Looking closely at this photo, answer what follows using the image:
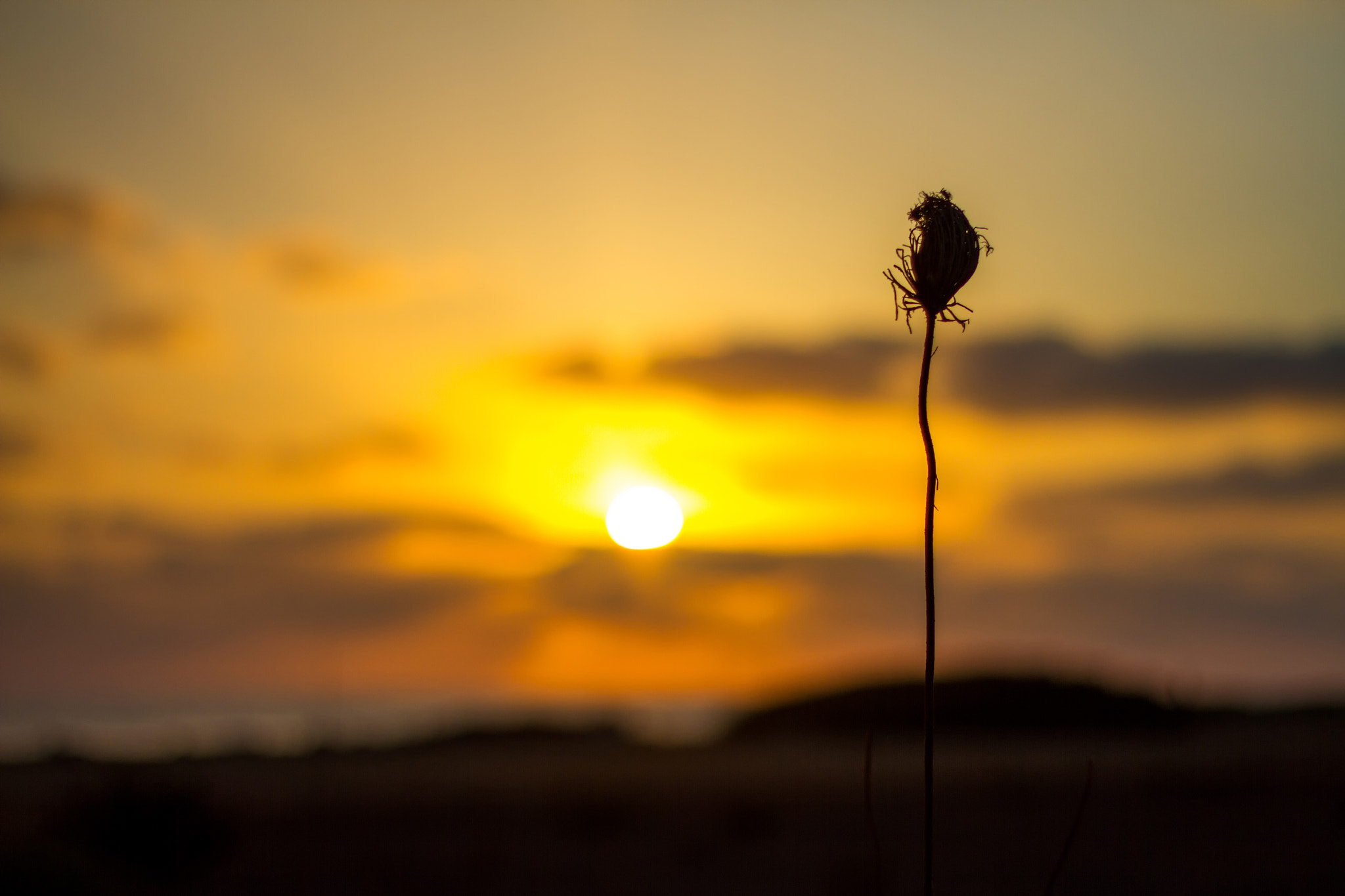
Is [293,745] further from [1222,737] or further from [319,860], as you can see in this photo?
[1222,737]

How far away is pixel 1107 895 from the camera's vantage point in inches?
380

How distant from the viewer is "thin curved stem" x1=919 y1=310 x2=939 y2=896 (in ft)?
7.77

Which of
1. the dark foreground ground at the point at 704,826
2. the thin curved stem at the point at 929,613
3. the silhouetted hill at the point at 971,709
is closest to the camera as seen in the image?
the thin curved stem at the point at 929,613

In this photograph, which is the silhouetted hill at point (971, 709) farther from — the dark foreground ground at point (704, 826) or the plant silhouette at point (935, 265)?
the plant silhouette at point (935, 265)

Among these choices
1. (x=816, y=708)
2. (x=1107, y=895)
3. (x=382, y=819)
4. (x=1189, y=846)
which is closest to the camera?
(x=1107, y=895)

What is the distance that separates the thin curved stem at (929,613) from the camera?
2.37m

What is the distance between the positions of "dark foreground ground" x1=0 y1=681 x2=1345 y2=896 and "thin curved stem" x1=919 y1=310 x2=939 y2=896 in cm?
617

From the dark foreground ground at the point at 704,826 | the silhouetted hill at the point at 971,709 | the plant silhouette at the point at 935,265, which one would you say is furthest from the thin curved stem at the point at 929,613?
the silhouetted hill at the point at 971,709

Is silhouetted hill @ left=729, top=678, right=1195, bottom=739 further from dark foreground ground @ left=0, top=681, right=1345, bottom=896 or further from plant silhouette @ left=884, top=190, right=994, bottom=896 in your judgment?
plant silhouette @ left=884, top=190, right=994, bottom=896

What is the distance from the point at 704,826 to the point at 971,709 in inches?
520

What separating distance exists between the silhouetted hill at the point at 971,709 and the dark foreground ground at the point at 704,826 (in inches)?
160

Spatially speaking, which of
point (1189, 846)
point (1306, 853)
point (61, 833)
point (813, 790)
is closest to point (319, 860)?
point (61, 833)

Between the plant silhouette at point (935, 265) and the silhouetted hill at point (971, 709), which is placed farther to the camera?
the silhouetted hill at point (971, 709)

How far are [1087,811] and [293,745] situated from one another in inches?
640
